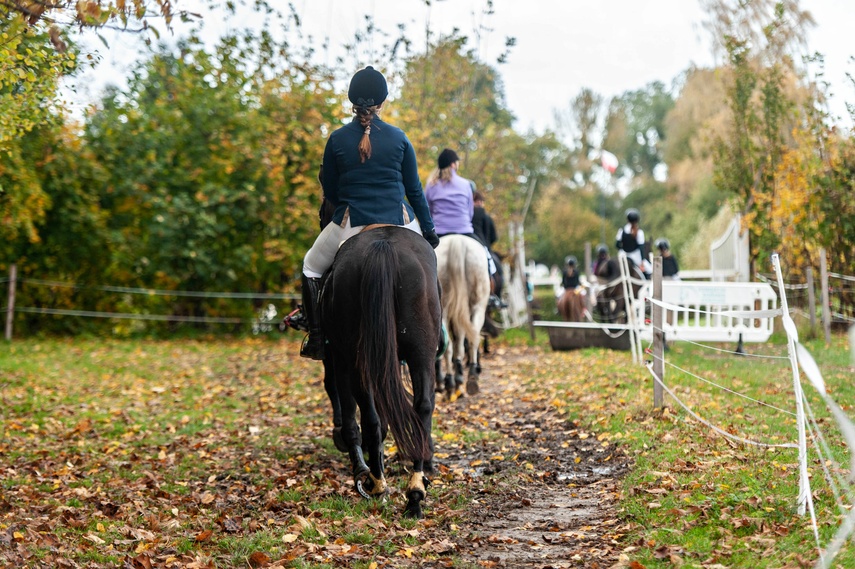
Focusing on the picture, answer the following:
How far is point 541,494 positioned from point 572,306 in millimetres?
13017

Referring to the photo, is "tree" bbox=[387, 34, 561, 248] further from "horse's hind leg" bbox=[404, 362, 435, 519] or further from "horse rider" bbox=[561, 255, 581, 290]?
"horse's hind leg" bbox=[404, 362, 435, 519]

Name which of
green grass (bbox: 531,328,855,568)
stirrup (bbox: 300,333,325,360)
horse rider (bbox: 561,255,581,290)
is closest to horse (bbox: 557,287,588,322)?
horse rider (bbox: 561,255,581,290)

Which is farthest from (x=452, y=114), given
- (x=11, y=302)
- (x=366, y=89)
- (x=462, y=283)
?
(x=366, y=89)

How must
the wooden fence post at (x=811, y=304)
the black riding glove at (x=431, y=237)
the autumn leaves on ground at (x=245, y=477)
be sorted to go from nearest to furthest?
the autumn leaves on ground at (x=245, y=477) < the black riding glove at (x=431, y=237) < the wooden fence post at (x=811, y=304)

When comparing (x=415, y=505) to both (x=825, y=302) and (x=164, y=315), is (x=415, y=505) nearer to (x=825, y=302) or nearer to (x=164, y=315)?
(x=825, y=302)

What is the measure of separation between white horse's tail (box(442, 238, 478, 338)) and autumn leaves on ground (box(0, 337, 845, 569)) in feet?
Answer: 3.58

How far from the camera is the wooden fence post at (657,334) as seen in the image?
8320 millimetres

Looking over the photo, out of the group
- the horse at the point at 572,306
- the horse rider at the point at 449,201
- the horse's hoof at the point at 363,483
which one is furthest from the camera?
the horse at the point at 572,306

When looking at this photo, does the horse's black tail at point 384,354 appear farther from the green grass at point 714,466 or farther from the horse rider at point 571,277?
the horse rider at point 571,277

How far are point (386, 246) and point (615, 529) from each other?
7.36ft

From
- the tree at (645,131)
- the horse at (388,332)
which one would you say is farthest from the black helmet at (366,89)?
the tree at (645,131)

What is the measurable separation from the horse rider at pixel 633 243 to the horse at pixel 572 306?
286 centimetres

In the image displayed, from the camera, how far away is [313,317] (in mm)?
7012

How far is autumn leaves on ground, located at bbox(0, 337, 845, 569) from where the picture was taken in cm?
504
